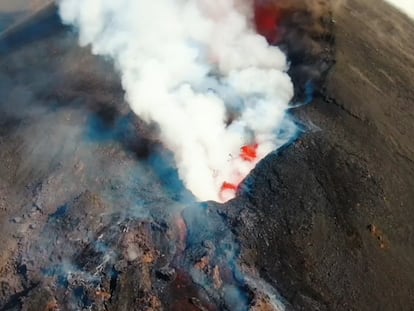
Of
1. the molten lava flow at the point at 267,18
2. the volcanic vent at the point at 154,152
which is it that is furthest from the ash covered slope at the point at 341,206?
the molten lava flow at the point at 267,18

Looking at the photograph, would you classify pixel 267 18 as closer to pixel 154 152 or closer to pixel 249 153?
pixel 249 153

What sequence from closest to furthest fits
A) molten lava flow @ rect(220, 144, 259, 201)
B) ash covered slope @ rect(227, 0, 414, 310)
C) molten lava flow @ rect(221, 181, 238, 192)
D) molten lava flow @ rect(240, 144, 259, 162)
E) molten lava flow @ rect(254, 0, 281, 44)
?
ash covered slope @ rect(227, 0, 414, 310) < molten lava flow @ rect(220, 144, 259, 201) < molten lava flow @ rect(221, 181, 238, 192) < molten lava flow @ rect(240, 144, 259, 162) < molten lava flow @ rect(254, 0, 281, 44)

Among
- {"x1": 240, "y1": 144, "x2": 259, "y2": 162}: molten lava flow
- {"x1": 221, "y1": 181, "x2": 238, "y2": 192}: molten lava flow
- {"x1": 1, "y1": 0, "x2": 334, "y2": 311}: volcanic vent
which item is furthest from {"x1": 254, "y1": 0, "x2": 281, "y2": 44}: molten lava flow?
{"x1": 221, "y1": 181, "x2": 238, "y2": 192}: molten lava flow

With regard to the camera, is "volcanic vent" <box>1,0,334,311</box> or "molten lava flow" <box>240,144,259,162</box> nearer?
"volcanic vent" <box>1,0,334,311</box>

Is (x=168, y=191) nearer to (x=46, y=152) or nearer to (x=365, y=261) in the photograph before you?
(x=46, y=152)

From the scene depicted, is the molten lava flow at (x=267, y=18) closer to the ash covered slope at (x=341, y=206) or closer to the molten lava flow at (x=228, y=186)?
the ash covered slope at (x=341, y=206)

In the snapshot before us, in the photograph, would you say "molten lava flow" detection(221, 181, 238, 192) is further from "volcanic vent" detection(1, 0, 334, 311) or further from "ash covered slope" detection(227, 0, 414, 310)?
"ash covered slope" detection(227, 0, 414, 310)

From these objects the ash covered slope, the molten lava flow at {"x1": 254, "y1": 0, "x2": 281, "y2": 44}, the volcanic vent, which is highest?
the ash covered slope
